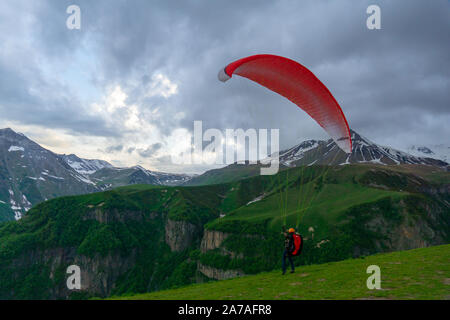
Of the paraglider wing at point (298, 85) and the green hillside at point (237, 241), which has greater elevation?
the paraglider wing at point (298, 85)

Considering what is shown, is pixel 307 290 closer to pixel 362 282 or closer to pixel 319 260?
pixel 362 282

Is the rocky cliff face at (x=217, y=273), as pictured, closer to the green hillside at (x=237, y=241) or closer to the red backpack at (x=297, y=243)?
the green hillside at (x=237, y=241)

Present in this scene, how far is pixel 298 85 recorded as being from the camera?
17.7 meters

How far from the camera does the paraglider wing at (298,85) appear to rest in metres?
16.2

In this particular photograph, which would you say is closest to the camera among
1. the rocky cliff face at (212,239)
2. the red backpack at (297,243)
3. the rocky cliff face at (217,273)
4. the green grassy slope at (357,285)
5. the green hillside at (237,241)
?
the green grassy slope at (357,285)

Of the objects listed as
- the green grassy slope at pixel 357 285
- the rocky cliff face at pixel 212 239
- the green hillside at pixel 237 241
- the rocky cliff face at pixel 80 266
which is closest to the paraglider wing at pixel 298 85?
the green grassy slope at pixel 357 285

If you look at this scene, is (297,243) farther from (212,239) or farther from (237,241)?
(212,239)

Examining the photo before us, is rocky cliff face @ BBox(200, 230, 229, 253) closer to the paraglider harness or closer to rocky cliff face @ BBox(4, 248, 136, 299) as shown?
rocky cliff face @ BBox(4, 248, 136, 299)

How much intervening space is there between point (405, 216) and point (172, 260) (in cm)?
15325

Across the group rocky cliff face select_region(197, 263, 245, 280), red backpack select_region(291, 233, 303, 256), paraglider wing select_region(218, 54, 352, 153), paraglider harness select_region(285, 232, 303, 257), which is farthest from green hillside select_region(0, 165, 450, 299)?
red backpack select_region(291, 233, 303, 256)

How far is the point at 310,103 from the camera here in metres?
18.4

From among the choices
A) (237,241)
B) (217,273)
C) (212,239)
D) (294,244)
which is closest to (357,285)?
(294,244)
